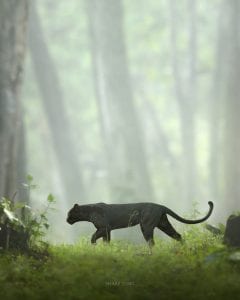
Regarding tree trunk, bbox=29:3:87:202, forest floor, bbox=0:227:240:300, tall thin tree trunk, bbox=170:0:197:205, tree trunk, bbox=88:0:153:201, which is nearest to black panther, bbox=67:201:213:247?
forest floor, bbox=0:227:240:300

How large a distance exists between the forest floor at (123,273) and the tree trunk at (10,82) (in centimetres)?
295

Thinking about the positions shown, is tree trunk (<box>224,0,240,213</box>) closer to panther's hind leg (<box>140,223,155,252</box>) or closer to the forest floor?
panther's hind leg (<box>140,223,155,252</box>)

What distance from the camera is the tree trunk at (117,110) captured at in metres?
20.4

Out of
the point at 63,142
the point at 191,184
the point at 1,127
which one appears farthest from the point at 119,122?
the point at 1,127

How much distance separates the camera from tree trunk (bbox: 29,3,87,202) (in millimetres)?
21781

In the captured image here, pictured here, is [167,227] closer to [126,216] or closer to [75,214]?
Result: [126,216]

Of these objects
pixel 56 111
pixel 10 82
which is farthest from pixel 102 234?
pixel 56 111

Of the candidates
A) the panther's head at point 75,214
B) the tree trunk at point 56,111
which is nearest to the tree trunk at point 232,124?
the tree trunk at point 56,111

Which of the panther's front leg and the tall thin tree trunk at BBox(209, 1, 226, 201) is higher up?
the tall thin tree trunk at BBox(209, 1, 226, 201)

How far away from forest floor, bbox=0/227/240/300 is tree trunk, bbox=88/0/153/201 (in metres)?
13.5

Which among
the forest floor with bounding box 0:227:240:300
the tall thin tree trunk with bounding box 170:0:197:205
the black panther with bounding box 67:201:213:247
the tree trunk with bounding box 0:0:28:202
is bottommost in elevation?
the forest floor with bounding box 0:227:240:300

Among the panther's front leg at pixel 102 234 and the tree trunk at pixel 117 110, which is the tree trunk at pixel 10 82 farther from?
the tree trunk at pixel 117 110

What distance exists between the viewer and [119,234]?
17656 millimetres

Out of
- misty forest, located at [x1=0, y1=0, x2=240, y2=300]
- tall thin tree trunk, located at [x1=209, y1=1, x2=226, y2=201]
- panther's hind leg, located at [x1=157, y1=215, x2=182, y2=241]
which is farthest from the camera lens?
tall thin tree trunk, located at [x1=209, y1=1, x2=226, y2=201]
